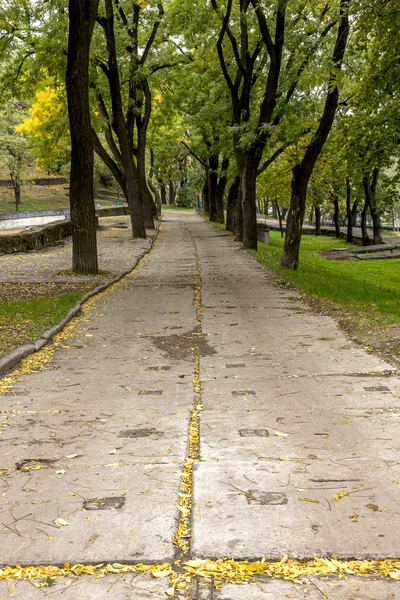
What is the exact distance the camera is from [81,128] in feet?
51.5

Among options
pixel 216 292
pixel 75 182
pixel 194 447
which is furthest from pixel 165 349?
pixel 75 182

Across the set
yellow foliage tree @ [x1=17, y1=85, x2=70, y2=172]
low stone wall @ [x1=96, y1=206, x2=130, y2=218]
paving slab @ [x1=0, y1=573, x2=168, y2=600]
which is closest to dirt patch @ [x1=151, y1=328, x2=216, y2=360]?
paving slab @ [x1=0, y1=573, x2=168, y2=600]

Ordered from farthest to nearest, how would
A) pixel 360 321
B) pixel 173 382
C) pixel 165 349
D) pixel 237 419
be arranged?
pixel 360 321 < pixel 165 349 < pixel 173 382 < pixel 237 419

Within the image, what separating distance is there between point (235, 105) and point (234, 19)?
3.22 m

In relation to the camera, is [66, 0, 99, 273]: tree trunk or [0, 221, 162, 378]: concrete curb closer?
[0, 221, 162, 378]: concrete curb

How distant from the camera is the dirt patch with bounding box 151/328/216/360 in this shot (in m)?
8.41

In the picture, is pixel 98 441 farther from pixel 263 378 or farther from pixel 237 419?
pixel 263 378

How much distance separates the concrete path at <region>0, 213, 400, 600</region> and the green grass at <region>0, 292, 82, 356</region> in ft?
1.75

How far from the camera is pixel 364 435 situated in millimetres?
5133

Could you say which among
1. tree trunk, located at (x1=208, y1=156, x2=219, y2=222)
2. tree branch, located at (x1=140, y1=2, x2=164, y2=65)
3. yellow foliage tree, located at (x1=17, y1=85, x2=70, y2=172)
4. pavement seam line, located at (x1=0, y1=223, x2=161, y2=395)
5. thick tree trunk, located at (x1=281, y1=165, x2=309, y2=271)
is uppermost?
tree branch, located at (x1=140, y1=2, x2=164, y2=65)

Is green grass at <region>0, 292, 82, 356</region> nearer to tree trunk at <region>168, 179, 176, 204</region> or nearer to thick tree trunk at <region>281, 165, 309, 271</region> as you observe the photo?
thick tree trunk at <region>281, 165, 309, 271</region>

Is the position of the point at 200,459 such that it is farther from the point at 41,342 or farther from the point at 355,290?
the point at 355,290

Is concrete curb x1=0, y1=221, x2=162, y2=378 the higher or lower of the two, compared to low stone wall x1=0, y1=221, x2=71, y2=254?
lower

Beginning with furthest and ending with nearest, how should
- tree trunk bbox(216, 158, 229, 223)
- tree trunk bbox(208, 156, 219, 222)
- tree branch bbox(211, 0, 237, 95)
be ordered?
tree trunk bbox(208, 156, 219, 222), tree trunk bbox(216, 158, 229, 223), tree branch bbox(211, 0, 237, 95)
